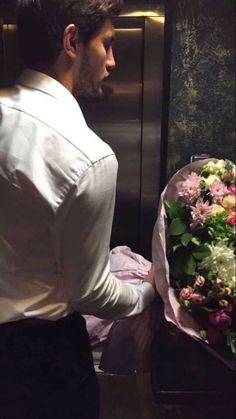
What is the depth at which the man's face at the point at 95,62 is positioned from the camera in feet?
4.05

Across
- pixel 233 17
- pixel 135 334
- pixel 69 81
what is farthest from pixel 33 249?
pixel 233 17

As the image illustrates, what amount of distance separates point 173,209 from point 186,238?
121 mm

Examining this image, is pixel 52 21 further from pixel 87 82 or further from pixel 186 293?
pixel 186 293

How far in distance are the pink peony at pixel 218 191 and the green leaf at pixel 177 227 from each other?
0.42ft

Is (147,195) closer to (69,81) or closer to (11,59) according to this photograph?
(11,59)

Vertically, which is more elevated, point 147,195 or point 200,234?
point 200,234

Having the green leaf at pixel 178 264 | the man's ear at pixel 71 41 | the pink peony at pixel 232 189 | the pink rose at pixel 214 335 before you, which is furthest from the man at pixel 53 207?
the pink peony at pixel 232 189

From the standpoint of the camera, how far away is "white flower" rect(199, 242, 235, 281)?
1.26 meters

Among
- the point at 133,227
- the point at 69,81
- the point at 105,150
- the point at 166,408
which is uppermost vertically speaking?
the point at 69,81

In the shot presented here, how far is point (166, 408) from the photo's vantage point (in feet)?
6.46

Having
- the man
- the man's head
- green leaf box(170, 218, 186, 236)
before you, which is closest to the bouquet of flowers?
green leaf box(170, 218, 186, 236)

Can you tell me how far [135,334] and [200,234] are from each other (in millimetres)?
461

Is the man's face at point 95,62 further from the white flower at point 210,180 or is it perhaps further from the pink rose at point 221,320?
the pink rose at point 221,320

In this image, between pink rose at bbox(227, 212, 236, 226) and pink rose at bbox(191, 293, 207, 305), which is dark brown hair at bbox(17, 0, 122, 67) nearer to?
pink rose at bbox(227, 212, 236, 226)
